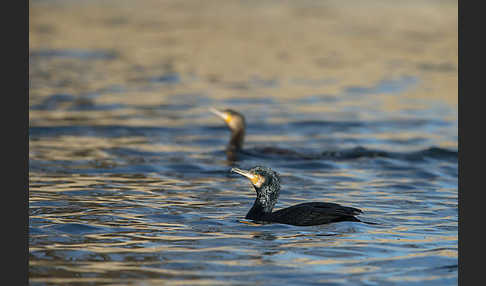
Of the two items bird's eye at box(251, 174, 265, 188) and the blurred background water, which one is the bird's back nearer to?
the blurred background water

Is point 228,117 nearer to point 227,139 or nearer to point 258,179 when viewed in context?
point 227,139

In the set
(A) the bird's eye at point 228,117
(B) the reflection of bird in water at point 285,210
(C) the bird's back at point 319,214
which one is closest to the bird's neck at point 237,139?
(A) the bird's eye at point 228,117

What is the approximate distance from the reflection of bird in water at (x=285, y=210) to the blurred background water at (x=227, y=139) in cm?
12

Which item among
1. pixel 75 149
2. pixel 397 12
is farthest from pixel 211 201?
pixel 397 12

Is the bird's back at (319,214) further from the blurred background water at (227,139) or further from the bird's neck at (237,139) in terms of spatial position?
the bird's neck at (237,139)

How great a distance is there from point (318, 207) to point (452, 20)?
26.0 metres

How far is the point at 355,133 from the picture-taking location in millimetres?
17766

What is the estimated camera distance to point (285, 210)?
1018cm

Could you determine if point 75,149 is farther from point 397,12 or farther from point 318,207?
point 397,12

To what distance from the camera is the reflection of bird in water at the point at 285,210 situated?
9.91 m

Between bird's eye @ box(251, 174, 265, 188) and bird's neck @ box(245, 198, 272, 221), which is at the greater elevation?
bird's eye @ box(251, 174, 265, 188)

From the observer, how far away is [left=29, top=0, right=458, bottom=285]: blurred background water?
8.92 metres

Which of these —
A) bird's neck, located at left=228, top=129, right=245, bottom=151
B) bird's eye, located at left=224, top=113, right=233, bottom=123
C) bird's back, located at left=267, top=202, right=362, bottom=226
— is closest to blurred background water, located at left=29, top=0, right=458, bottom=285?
bird's back, located at left=267, top=202, right=362, bottom=226

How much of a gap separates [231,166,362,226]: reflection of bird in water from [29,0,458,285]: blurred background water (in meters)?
0.12
